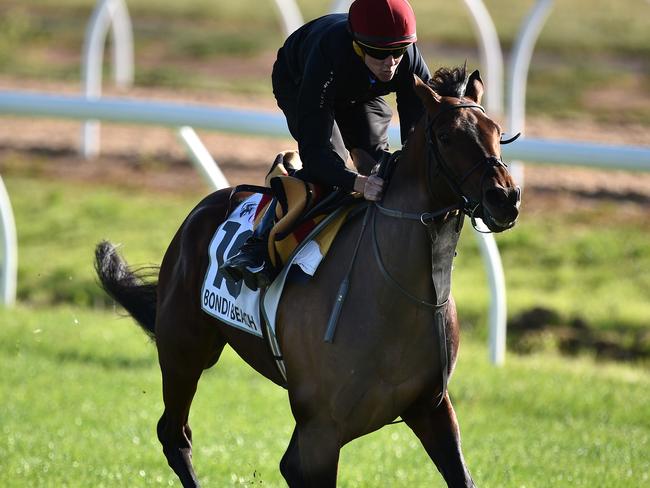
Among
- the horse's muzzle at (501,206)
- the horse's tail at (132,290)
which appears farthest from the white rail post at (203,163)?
the horse's muzzle at (501,206)

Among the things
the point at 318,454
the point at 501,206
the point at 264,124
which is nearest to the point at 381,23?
the point at 501,206

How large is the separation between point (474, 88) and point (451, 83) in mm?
103

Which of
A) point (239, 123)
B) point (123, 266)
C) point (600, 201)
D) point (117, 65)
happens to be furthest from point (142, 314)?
point (117, 65)

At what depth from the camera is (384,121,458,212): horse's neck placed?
436 cm

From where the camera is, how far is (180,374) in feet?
18.6

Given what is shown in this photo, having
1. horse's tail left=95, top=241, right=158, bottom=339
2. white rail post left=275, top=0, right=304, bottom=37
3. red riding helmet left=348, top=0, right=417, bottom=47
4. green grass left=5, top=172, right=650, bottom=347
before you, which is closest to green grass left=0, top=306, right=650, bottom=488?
horse's tail left=95, top=241, right=158, bottom=339

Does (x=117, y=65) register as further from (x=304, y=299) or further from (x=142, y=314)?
(x=304, y=299)

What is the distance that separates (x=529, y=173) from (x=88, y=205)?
4990 millimetres

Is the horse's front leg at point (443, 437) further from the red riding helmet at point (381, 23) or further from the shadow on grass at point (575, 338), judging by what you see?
the shadow on grass at point (575, 338)

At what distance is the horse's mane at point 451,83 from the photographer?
438cm

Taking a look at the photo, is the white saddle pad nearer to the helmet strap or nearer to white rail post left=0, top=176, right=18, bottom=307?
the helmet strap

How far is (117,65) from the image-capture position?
16688mm

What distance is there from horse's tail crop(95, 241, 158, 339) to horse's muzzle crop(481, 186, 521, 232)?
2.60m

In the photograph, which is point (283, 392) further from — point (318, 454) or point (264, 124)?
point (318, 454)
